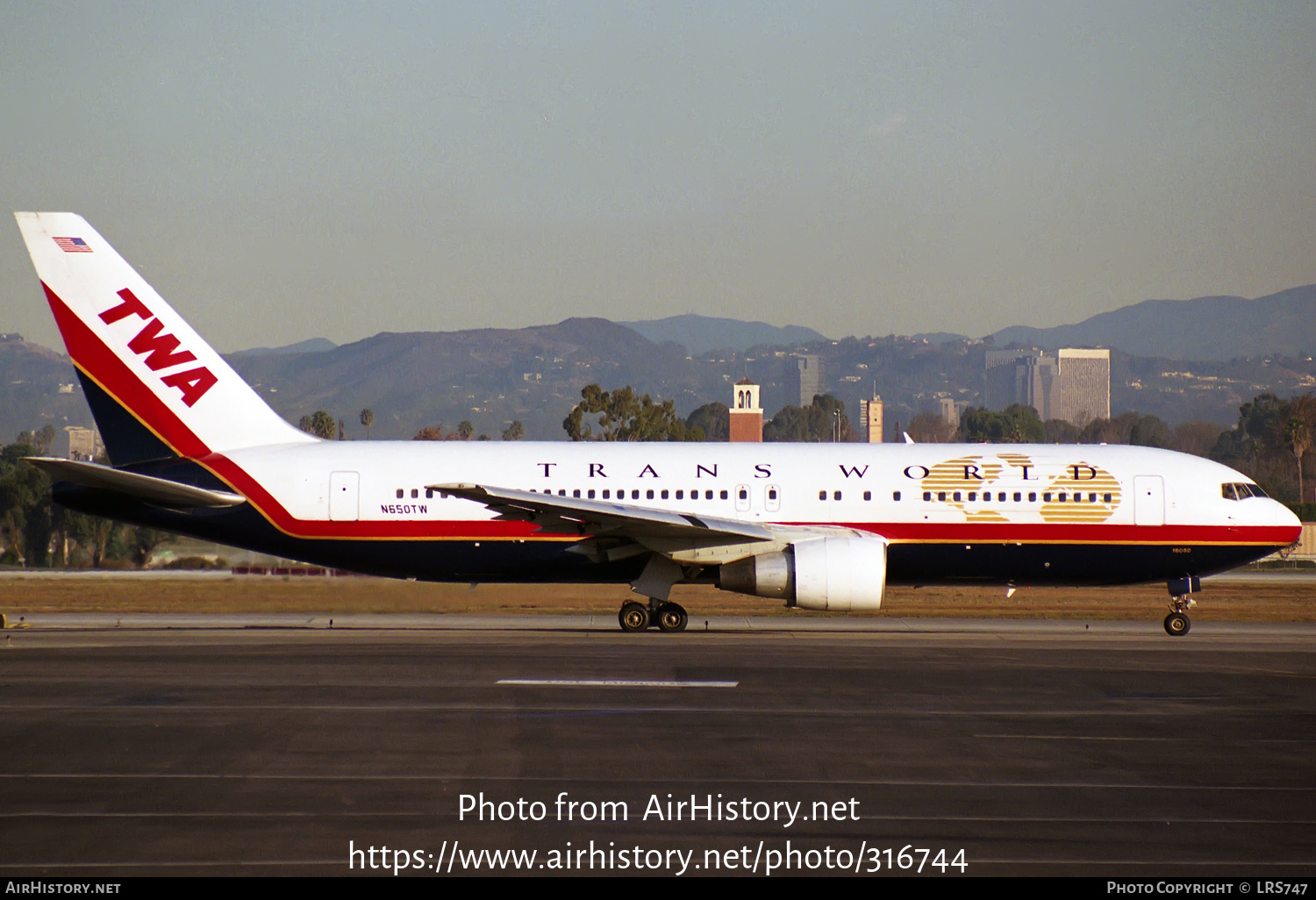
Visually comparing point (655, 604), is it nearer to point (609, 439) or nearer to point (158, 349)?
point (158, 349)

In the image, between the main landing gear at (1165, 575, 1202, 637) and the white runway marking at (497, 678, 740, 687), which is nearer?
the white runway marking at (497, 678, 740, 687)

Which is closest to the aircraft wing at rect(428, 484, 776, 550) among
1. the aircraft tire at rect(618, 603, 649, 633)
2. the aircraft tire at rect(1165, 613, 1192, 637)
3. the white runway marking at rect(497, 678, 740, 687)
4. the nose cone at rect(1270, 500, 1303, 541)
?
the aircraft tire at rect(618, 603, 649, 633)

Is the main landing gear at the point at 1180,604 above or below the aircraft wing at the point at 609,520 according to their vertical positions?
below

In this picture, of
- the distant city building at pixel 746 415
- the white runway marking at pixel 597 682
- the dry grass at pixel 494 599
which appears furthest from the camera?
the distant city building at pixel 746 415

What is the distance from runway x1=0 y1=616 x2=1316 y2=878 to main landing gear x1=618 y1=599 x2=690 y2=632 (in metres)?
2.49

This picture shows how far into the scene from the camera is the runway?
363 inches

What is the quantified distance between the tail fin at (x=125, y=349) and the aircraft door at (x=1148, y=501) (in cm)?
1842

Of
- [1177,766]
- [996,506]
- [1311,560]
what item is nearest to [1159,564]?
[996,506]

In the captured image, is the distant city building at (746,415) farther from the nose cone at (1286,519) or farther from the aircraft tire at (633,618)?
the aircraft tire at (633,618)

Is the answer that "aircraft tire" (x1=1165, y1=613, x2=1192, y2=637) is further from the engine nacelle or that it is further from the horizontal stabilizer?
the horizontal stabilizer


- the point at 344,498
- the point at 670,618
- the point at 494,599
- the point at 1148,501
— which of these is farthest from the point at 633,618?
the point at 1148,501

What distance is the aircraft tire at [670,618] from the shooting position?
985 inches

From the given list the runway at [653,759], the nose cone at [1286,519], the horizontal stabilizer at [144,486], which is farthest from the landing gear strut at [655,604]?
the nose cone at [1286,519]
